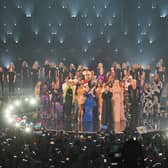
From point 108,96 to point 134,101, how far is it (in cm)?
98

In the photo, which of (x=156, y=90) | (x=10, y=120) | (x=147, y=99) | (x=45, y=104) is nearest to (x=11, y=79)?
(x=45, y=104)

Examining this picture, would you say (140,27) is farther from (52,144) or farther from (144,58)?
(52,144)

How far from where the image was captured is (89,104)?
640 inches

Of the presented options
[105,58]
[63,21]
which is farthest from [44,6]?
[105,58]

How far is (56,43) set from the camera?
895 inches

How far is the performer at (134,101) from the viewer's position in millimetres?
15788

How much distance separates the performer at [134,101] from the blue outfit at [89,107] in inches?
53.6

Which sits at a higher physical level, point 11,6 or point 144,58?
point 11,6

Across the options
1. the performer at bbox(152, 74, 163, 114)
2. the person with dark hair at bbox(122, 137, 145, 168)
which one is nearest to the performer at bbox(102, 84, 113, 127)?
the performer at bbox(152, 74, 163, 114)

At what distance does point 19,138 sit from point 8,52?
14.2m

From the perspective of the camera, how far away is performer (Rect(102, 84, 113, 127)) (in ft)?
51.5

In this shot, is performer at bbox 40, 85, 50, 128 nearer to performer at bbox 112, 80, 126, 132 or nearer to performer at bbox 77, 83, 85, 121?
performer at bbox 77, 83, 85, 121

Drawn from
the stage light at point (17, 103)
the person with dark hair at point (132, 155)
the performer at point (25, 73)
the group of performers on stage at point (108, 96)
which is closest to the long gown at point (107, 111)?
the group of performers on stage at point (108, 96)

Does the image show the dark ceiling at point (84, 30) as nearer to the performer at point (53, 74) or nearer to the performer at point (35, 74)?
the performer at point (35, 74)
